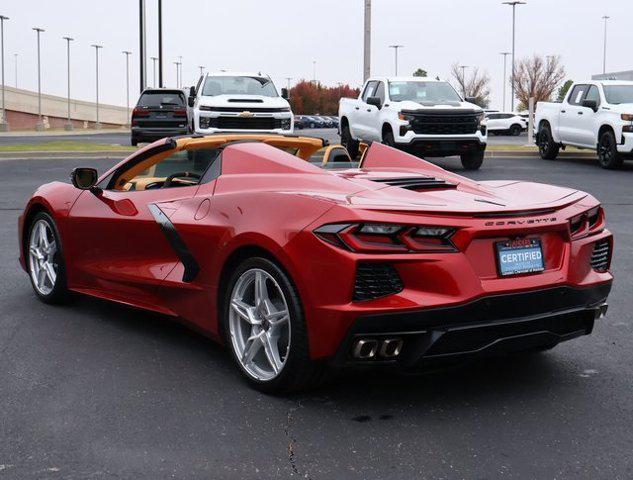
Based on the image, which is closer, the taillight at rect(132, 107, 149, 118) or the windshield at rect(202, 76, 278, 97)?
the windshield at rect(202, 76, 278, 97)

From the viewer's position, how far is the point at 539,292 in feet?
14.6

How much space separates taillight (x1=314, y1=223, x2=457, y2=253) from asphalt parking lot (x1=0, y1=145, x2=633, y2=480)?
0.80 m

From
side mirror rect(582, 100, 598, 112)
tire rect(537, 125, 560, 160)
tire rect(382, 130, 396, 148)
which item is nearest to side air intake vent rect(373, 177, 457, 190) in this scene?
tire rect(382, 130, 396, 148)

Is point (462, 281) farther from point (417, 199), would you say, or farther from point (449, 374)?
point (449, 374)

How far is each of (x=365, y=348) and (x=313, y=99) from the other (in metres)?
156

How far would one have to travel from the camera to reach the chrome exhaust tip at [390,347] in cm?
429

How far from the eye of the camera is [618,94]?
2248cm

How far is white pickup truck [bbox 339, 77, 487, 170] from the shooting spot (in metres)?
20.7

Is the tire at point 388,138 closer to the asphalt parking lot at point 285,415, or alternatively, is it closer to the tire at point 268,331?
the asphalt parking lot at point 285,415

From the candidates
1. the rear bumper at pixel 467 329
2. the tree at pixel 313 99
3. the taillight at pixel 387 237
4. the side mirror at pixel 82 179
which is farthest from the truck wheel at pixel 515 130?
the tree at pixel 313 99

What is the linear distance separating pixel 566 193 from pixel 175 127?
2452 centimetres

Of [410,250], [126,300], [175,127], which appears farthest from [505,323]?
[175,127]

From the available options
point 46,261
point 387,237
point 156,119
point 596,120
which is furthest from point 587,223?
point 156,119

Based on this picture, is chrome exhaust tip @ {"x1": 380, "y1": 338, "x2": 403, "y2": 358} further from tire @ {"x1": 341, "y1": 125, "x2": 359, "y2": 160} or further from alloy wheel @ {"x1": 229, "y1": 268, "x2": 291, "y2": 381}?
tire @ {"x1": 341, "y1": 125, "x2": 359, "y2": 160}
